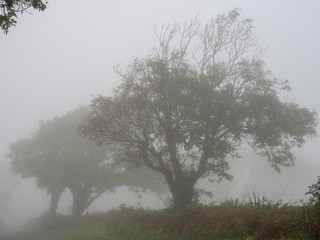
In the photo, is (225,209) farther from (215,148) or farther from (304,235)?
(304,235)

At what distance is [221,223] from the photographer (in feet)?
59.5

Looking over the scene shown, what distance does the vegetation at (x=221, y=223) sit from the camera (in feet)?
46.2

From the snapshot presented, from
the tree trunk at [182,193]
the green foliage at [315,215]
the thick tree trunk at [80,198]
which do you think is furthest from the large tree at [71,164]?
the green foliage at [315,215]

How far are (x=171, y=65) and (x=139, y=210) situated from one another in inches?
508

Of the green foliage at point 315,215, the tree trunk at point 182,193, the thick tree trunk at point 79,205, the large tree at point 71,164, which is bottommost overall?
the green foliage at point 315,215

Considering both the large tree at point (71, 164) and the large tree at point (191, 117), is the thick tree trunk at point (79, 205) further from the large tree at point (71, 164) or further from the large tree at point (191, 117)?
the large tree at point (191, 117)

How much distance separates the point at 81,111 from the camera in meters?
50.4

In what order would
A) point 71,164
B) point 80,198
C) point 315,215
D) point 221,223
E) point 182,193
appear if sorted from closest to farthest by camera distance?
point 315,215 → point 221,223 → point 182,193 → point 71,164 → point 80,198

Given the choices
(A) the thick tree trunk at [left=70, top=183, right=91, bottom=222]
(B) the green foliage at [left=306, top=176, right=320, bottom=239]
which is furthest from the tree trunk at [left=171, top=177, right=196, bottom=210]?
(A) the thick tree trunk at [left=70, top=183, right=91, bottom=222]

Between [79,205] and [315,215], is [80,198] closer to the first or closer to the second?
[79,205]

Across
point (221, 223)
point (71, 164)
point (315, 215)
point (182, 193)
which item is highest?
point (71, 164)

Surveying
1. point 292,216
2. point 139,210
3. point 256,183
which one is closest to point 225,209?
point 292,216

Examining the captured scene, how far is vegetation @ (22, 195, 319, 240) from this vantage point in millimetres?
14089

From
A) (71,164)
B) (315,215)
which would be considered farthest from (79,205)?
(315,215)
